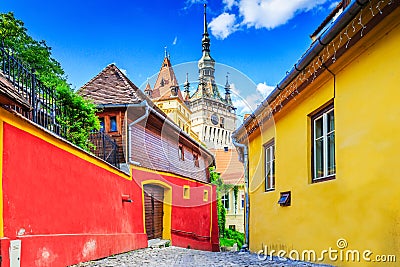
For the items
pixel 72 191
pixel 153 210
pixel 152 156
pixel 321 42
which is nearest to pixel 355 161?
pixel 321 42

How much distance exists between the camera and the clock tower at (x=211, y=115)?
3442 cm

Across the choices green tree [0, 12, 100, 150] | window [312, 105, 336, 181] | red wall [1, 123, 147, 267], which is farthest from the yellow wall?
green tree [0, 12, 100, 150]

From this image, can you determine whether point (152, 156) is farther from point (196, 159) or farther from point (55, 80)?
point (196, 159)

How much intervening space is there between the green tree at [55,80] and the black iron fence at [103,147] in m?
0.66

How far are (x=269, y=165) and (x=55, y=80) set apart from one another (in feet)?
18.0

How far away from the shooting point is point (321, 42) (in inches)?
198

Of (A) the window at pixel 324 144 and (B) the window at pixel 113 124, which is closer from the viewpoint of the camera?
(A) the window at pixel 324 144

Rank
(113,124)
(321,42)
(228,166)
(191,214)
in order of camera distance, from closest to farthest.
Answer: (321,42)
(113,124)
(191,214)
(228,166)

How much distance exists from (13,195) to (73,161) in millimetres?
2115

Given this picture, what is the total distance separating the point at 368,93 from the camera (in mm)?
4531

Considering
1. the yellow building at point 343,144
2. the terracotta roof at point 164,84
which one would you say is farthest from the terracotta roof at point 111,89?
the terracotta roof at point 164,84

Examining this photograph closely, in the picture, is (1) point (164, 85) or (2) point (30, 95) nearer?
(2) point (30, 95)

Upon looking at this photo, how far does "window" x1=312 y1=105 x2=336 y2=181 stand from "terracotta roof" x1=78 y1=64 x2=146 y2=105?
348 inches

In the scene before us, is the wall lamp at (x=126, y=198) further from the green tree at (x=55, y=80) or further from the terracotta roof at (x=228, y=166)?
the terracotta roof at (x=228, y=166)
